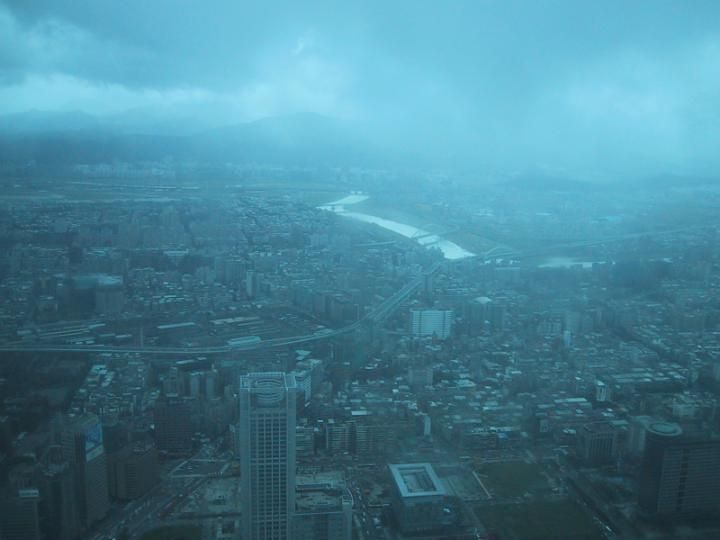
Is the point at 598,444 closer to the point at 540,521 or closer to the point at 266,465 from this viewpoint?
the point at 540,521

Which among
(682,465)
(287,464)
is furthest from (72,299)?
(682,465)

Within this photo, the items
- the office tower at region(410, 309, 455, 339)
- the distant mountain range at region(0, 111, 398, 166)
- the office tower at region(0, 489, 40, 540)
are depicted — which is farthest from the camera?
the office tower at region(410, 309, 455, 339)

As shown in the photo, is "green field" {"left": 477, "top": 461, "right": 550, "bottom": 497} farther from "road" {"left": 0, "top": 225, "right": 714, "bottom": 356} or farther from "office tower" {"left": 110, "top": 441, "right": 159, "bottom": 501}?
"office tower" {"left": 110, "top": 441, "right": 159, "bottom": 501}

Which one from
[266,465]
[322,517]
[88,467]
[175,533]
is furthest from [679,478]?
[88,467]

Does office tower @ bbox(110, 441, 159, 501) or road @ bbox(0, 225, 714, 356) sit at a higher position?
road @ bbox(0, 225, 714, 356)

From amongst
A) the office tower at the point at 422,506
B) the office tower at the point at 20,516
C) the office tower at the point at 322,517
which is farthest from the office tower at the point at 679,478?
the office tower at the point at 20,516

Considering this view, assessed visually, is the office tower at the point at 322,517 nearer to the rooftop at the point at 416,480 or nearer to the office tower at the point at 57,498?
the rooftop at the point at 416,480

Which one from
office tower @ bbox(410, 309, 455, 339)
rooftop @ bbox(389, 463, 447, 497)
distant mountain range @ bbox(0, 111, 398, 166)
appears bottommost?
rooftop @ bbox(389, 463, 447, 497)

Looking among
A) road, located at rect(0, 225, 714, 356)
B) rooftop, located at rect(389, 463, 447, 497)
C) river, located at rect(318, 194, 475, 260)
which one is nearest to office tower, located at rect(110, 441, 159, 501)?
road, located at rect(0, 225, 714, 356)
